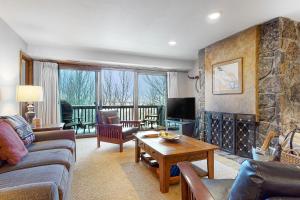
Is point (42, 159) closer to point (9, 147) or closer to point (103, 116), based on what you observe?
point (9, 147)

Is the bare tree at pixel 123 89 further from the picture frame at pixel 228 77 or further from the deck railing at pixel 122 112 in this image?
the picture frame at pixel 228 77

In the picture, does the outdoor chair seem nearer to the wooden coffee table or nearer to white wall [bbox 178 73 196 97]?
the wooden coffee table

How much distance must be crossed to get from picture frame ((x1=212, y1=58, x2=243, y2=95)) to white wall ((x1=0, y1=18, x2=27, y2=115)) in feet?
13.1

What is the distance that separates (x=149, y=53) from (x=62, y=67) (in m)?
2.39

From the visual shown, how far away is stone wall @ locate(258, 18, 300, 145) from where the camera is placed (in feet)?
9.33

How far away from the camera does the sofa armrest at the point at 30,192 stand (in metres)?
0.95

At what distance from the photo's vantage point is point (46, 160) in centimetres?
178

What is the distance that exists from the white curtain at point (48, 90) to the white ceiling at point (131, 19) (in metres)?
0.78

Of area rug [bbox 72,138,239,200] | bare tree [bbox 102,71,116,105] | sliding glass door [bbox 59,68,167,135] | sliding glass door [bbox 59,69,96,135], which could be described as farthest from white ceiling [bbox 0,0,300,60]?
area rug [bbox 72,138,239,200]

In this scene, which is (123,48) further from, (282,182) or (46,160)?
(282,182)

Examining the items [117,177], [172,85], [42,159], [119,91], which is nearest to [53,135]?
[42,159]

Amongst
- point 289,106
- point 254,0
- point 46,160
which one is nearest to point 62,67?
point 46,160

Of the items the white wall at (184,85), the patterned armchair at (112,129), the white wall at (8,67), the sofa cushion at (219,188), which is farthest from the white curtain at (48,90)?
the sofa cushion at (219,188)

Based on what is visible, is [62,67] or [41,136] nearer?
[41,136]
